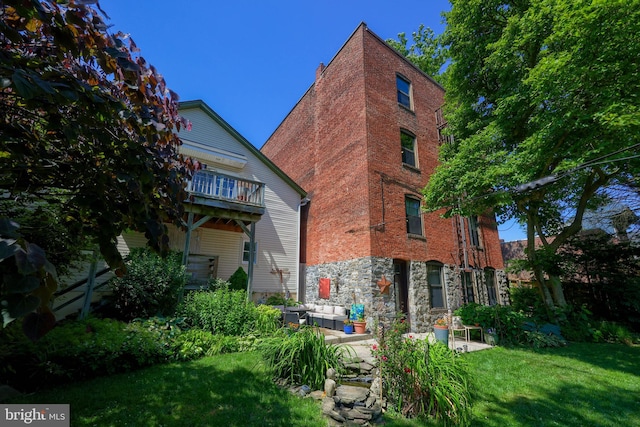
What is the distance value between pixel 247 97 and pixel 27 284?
1122cm

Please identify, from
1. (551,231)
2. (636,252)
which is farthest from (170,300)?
(636,252)

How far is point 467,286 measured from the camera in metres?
12.8

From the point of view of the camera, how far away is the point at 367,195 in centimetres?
1053

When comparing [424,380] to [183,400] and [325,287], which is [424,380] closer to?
[183,400]

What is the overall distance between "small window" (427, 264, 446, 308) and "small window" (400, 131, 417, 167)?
4792mm

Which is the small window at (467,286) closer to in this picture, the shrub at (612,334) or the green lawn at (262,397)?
the shrub at (612,334)

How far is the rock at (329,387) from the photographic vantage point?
4.31 meters

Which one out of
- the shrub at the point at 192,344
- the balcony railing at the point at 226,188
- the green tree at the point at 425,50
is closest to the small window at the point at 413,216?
the balcony railing at the point at 226,188

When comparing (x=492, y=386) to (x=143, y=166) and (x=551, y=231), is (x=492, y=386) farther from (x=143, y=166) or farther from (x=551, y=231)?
(x=551, y=231)

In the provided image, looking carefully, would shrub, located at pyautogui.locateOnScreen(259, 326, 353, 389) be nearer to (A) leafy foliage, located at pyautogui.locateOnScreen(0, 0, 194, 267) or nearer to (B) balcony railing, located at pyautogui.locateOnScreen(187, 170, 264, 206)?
(A) leafy foliage, located at pyautogui.locateOnScreen(0, 0, 194, 267)

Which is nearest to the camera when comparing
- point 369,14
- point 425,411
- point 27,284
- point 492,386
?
point 27,284

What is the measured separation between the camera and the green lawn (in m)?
3.67

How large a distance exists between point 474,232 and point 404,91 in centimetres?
808

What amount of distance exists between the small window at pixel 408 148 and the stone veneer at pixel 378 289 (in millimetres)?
4679
